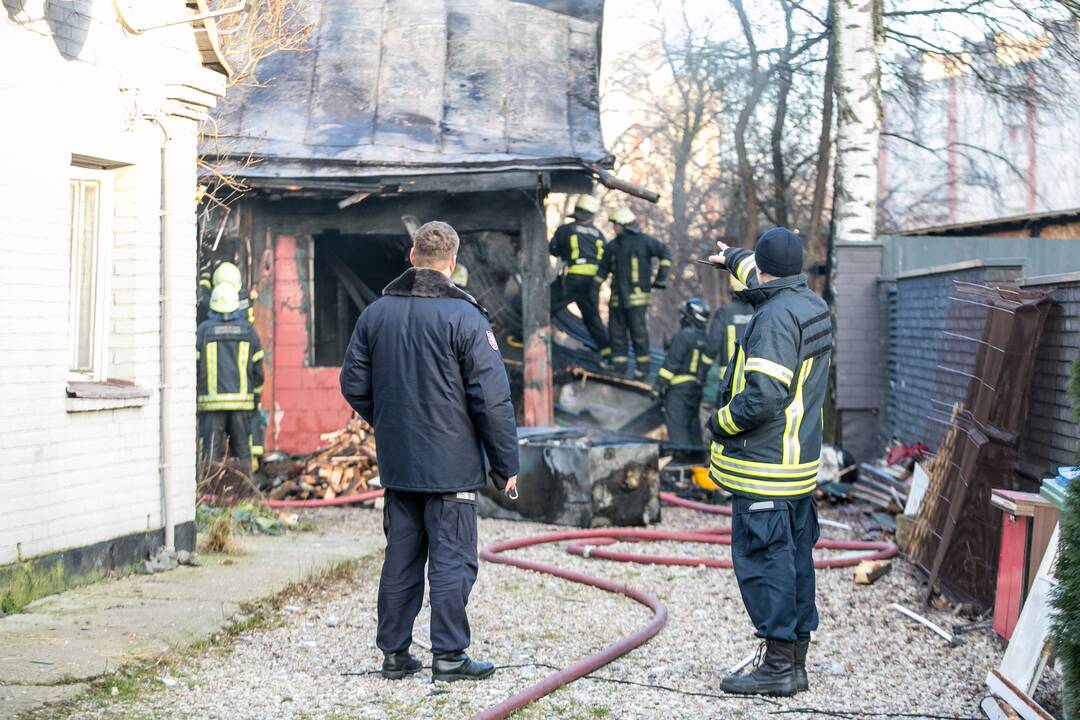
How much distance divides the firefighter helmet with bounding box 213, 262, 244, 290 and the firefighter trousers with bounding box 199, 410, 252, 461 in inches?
46.1

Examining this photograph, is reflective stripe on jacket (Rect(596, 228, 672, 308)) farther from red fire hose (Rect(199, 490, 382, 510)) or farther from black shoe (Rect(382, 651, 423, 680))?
black shoe (Rect(382, 651, 423, 680))

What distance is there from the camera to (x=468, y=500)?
539cm

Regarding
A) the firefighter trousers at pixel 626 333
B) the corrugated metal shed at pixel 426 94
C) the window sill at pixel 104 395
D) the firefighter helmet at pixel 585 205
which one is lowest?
the window sill at pixel 104 395

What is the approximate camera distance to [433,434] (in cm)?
529

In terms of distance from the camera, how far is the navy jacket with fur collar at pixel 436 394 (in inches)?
208

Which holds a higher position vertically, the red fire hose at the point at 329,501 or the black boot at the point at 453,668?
the black boot at the point at 453,668

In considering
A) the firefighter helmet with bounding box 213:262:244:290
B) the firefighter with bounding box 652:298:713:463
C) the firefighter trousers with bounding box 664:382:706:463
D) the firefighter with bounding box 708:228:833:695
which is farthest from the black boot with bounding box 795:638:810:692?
the firefighter trousers with bounding box 664:382:706:463

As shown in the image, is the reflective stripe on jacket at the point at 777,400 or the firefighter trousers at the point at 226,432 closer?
the reflective stripe on jacket at the point at 777,400

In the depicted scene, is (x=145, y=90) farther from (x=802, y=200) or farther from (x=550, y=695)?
(x=802, y=200)

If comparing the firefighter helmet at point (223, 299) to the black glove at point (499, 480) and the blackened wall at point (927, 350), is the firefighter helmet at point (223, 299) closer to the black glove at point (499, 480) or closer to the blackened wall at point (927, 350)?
the blackened wall at point (927, 350)

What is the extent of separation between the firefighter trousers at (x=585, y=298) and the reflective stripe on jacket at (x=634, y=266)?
20 centimetres

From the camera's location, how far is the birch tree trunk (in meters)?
12.5

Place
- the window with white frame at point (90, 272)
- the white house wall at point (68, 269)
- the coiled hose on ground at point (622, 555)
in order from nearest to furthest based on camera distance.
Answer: the coiled hose on ground at point (622, 555), the white house wall at point (68, 269), the window with white frame at point (90, 272)

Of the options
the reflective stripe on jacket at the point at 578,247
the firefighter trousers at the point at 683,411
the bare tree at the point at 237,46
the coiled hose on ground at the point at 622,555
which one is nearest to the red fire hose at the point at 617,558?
the coiled hose on ground at the point at 622,555
